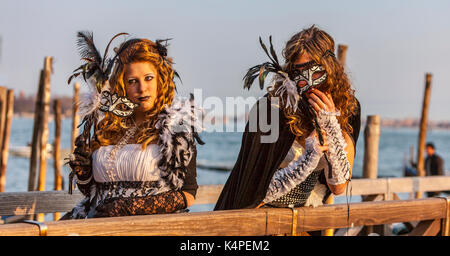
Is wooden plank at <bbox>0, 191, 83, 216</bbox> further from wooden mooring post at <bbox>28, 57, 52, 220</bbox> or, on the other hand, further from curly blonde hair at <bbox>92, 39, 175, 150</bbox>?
wooden mooring post at <bbox>28, 57, 52, 220</bbox>

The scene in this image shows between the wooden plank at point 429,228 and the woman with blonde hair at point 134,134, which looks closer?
the woman with blonde hair at point 134,134

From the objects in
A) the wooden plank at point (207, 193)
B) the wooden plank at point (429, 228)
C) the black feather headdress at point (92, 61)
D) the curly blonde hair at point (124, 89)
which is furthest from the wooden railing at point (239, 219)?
the wooden plank at point (207, 193)

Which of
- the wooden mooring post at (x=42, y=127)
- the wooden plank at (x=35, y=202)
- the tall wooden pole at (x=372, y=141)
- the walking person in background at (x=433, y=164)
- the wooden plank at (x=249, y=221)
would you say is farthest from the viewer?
the walking person in background at (x=433, y=164)

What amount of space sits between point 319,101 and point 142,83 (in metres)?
0.78

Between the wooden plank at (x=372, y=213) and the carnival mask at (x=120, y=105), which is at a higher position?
the carnival mask at (x=120, y=105)

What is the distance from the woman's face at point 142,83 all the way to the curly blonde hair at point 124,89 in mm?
18

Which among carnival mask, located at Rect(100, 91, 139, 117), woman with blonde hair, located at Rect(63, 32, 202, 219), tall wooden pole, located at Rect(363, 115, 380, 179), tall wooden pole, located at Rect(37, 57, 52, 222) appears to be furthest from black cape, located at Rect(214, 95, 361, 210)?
tall wooden pole, located at Rect(37, 57, 52, 222)

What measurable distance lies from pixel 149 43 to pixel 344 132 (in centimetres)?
98

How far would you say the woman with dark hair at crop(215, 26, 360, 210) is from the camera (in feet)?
8.20

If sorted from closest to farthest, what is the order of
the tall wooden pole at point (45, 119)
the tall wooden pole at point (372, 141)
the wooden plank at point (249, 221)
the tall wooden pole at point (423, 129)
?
the wooden plank at point (249, 221) → the tall wooden pole at point (372, 141) → the tall wooden pole at point (45, 119) → the tall wooden pole at point (423, 129)

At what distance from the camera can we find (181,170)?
254 centimetres

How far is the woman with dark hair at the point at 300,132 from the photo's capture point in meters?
2.50

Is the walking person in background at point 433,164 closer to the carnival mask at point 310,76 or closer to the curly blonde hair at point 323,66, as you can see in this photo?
the curly blonde hair at point 323,66
